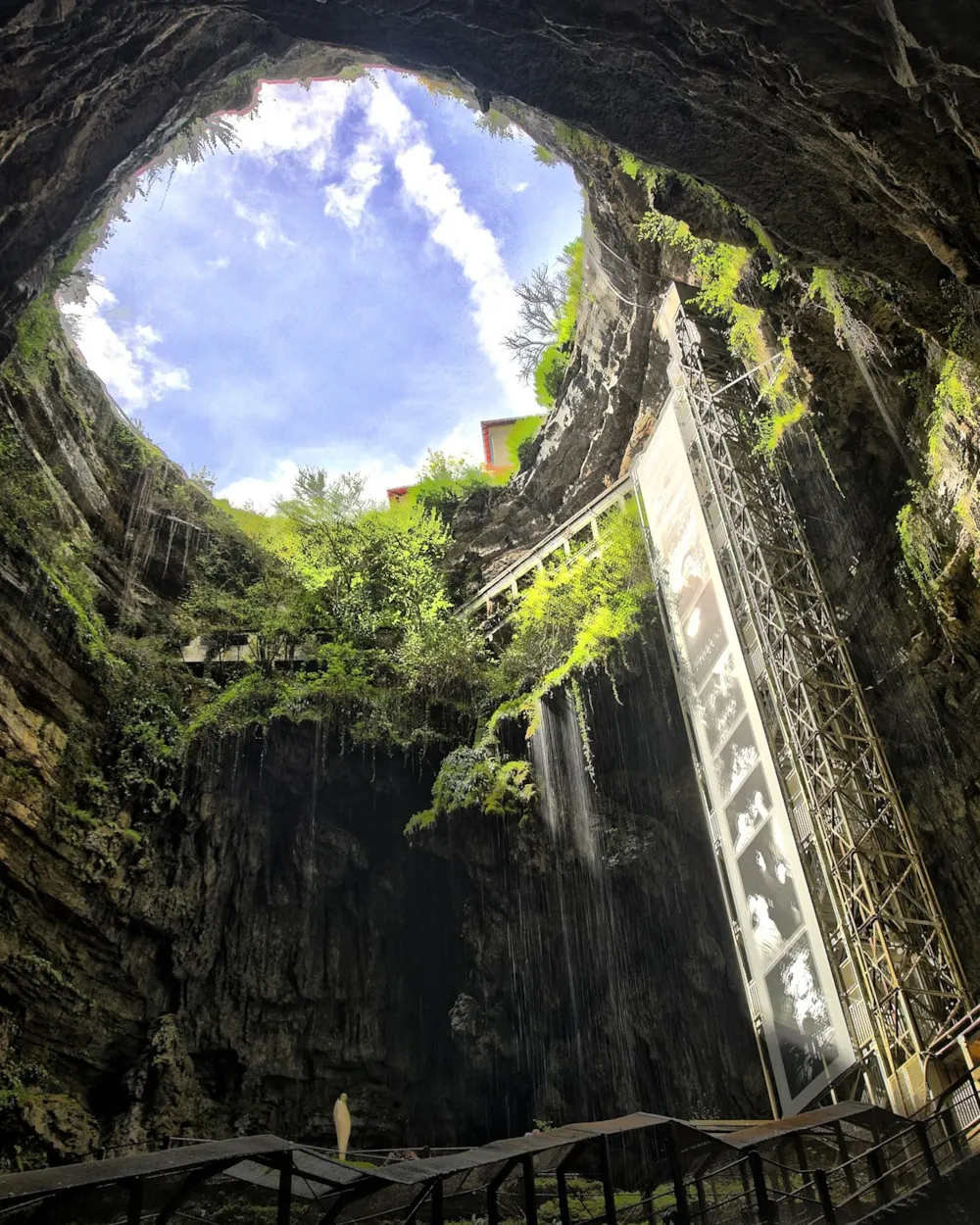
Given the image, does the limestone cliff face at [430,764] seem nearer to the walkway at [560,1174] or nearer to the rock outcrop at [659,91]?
the rock outcrop at [659,91]

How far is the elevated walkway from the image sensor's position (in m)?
5.88

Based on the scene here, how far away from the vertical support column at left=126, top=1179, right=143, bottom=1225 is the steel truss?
8.44 meters

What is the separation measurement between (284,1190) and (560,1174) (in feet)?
9.34

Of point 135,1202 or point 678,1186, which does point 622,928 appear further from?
point 135,1202

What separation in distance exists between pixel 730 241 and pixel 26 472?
462 inches

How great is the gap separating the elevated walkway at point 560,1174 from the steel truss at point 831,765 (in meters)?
1.83

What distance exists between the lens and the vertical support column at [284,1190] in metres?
6.06

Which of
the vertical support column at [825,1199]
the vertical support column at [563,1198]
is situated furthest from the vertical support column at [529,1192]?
the vertical support column at [825,1199]

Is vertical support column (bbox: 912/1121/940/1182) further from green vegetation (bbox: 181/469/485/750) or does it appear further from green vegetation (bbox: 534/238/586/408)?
green vegetation (bbox: 534/238/586/408)

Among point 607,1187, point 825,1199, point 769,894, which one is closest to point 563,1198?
point 607,1187

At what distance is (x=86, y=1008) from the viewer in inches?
485

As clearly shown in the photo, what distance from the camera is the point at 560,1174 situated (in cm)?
784

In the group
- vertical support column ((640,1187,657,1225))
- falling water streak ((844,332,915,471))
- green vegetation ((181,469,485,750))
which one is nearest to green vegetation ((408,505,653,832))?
green vegetation ((181,469,485,750))

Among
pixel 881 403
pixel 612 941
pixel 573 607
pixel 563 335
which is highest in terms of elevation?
pixel 563 335
